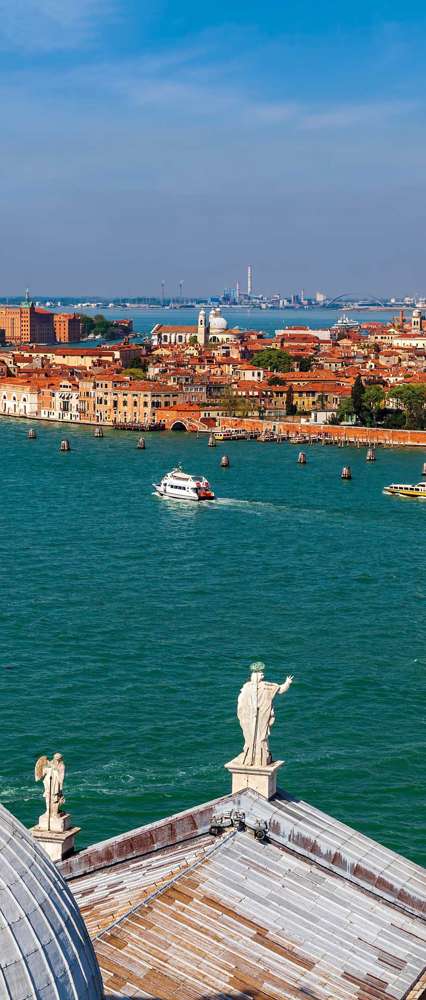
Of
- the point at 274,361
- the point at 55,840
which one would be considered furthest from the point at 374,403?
the point at 55,840

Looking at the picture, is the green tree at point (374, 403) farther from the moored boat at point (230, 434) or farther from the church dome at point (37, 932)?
the church dome at point (37, 932)

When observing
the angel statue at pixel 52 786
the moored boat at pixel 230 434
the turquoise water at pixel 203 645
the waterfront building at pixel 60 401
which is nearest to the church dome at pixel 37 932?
the angel statue at pixel 52 786

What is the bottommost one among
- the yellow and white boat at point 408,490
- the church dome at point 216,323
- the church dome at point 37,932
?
the yellow and white boat at point 408,490

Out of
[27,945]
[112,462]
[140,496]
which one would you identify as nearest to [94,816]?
[27,945]

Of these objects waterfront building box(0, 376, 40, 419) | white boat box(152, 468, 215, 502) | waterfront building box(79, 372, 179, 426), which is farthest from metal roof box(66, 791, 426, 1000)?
waterfront building box(0, 376, 40, 419)

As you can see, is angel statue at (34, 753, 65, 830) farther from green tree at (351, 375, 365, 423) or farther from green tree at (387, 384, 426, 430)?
green tree at (351, 375, 365, 423)

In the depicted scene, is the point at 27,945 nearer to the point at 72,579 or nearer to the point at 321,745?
the point at 321,745
